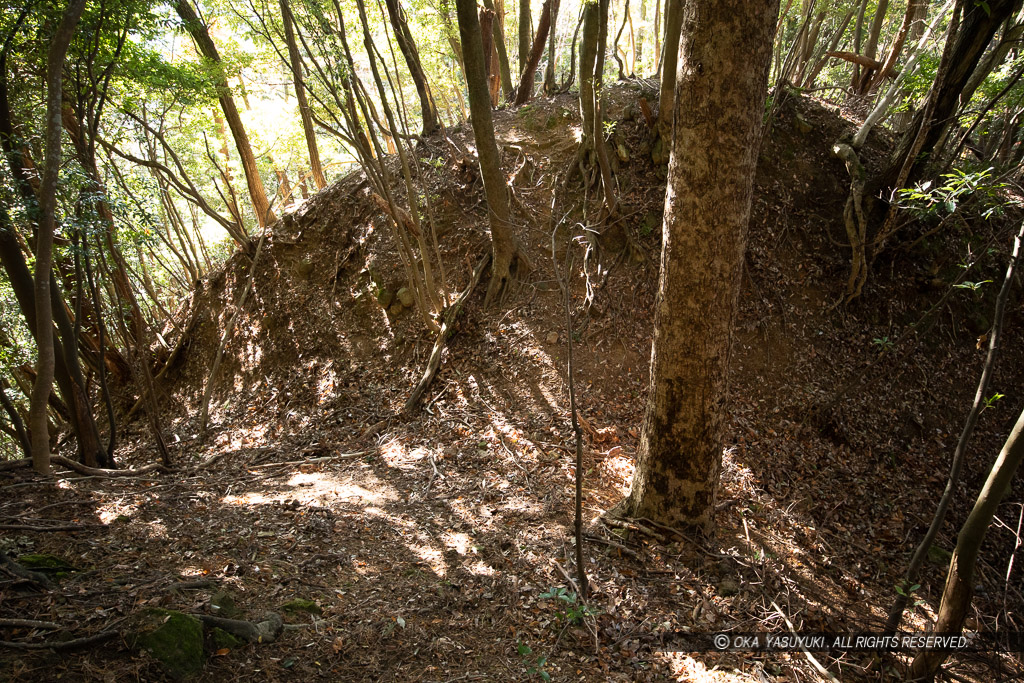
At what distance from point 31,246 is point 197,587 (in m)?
5.97

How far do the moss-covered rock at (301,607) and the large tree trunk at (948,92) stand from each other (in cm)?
883

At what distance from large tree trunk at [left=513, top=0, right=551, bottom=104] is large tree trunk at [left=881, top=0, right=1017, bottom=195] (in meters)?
6.46

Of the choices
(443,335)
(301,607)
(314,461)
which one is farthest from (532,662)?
(443,335)

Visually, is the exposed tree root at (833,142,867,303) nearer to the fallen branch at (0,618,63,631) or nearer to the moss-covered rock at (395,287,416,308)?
the moss-covered rock at (395,287,416,308)

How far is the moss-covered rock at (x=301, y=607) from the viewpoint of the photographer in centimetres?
356

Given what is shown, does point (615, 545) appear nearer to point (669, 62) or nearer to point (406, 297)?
point (406, 297)

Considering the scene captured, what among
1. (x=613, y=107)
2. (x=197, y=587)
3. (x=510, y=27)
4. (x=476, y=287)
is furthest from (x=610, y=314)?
(x=510, y=27)

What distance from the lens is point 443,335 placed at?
8.14 m

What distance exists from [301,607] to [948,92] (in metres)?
9.24

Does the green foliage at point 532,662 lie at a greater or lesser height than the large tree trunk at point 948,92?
lesser

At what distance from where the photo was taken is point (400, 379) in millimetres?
8344

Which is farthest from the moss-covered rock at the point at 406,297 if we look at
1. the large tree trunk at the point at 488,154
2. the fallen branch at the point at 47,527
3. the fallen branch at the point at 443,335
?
the fallen branch at the point at 47,527

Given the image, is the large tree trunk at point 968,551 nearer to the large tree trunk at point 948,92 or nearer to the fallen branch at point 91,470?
the large tree trunk at point 948,92

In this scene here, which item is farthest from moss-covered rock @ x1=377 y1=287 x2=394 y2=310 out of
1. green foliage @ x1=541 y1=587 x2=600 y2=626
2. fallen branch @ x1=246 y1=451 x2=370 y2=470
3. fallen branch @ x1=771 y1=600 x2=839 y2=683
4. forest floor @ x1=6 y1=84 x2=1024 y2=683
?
fallen branch @ x1=771 y1=600 x2=839 y2=683
